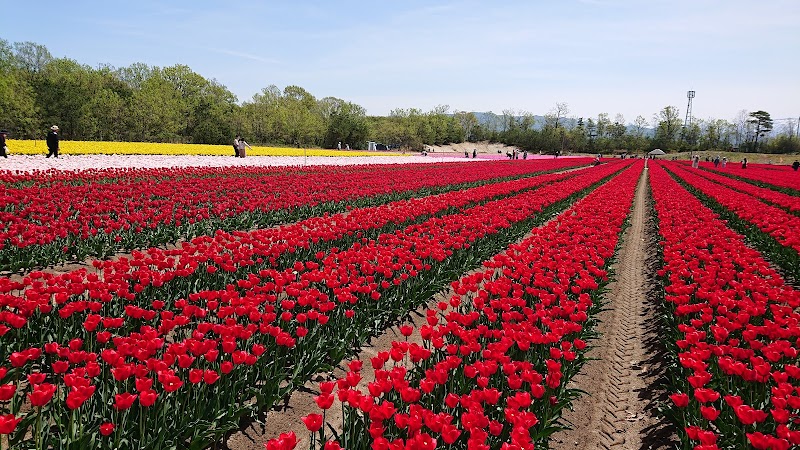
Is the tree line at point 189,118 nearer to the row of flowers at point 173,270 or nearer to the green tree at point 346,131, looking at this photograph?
the green tree at point 346,131

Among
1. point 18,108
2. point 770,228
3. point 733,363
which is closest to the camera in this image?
point 733,363

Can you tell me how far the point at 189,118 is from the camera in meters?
68.4

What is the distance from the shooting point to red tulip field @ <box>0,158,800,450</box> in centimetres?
337

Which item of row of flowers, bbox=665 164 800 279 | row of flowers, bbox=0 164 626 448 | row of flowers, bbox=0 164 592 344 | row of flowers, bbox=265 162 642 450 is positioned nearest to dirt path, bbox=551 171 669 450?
row of flowers, bbox=265 162 642 450

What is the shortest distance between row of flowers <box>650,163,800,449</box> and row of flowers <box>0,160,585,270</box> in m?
8.51

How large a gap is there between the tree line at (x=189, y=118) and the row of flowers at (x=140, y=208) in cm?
4597

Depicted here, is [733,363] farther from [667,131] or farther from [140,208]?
[667,131]

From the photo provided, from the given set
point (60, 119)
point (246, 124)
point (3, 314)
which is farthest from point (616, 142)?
point (3, 314)

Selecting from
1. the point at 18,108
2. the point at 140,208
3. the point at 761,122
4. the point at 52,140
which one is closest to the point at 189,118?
the point at 18,108

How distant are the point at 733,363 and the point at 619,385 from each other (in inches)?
61.4

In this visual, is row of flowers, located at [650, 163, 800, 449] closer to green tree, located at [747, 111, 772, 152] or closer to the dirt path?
the dirt path

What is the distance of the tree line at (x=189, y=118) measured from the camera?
189ft

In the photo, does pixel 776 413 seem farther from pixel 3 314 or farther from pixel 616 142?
pixel 616 142

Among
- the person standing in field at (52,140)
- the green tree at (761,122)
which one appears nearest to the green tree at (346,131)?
the person standing in field at (52,140)
